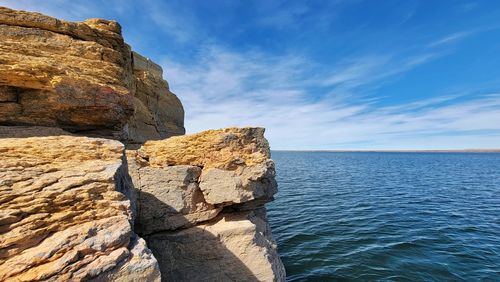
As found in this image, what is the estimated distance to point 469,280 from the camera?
13.7 m

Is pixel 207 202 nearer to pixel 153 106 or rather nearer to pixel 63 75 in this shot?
pixel 63 75

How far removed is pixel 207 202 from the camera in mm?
10891

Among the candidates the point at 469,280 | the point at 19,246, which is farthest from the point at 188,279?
the point at 469,280

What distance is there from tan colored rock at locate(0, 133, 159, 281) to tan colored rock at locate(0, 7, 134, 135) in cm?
363

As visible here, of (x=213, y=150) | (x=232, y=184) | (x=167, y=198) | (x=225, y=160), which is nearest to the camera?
(x=167, y=198)

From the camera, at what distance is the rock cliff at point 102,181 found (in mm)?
6141

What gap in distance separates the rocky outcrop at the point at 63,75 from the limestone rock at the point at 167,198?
2.85m

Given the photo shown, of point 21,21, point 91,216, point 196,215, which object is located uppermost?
point 21,21

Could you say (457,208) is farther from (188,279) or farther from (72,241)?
(72,241)

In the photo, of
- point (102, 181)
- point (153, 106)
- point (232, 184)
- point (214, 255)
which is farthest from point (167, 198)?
point (153, 106)

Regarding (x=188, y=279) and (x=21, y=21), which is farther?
(x=21, y=21)

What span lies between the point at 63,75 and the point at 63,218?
7253mm

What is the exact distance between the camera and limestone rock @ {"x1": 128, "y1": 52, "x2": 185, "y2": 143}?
2586 centimetres

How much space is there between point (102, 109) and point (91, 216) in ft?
21.5
